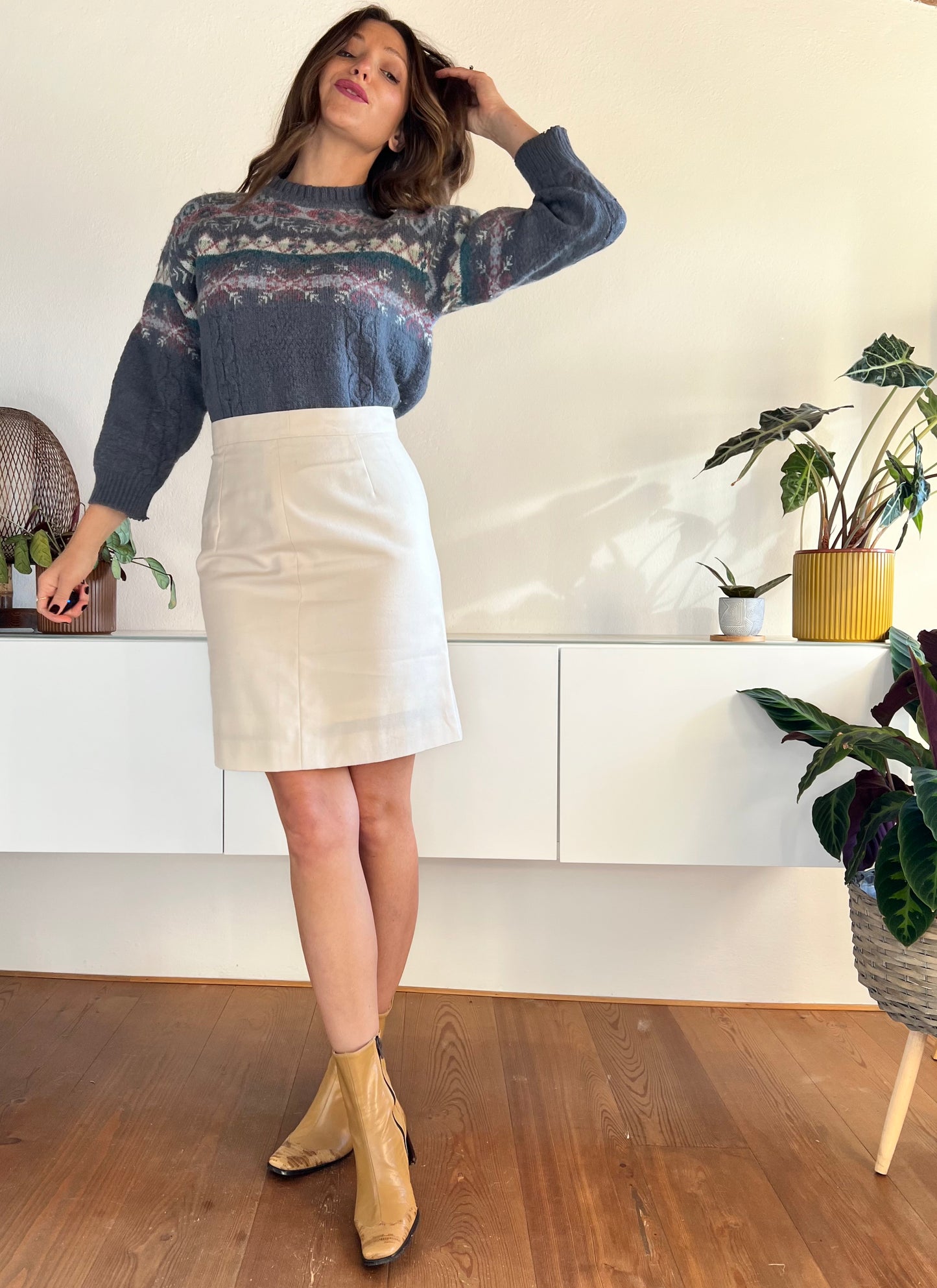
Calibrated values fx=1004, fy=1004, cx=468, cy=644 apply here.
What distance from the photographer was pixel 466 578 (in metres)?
2.14

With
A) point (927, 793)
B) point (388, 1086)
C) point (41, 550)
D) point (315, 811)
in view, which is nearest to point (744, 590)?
point (927, 793)

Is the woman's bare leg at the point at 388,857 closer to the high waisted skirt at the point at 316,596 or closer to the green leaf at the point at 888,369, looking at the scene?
the high waisted skirt at the point at 316,596

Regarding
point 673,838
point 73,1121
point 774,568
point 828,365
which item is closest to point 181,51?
point 828,365

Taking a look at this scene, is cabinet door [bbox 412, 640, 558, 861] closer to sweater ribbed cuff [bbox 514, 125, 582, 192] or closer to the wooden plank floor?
the wooden plank floor

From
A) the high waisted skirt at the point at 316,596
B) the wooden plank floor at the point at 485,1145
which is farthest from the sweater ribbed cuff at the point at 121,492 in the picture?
the wooden plank floor at the point at 485,1145

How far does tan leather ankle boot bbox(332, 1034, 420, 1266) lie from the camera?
1.21 metres

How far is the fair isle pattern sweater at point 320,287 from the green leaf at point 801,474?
637 mm

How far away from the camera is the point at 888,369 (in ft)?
5.81

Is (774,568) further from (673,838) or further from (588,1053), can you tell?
(588,1053)

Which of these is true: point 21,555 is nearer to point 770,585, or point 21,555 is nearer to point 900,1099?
point 770,585

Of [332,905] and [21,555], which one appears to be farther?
[21,555]

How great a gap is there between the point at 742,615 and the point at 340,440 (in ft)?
2.89

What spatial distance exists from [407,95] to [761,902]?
5.40 ft

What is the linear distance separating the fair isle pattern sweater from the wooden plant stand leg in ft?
3.84
